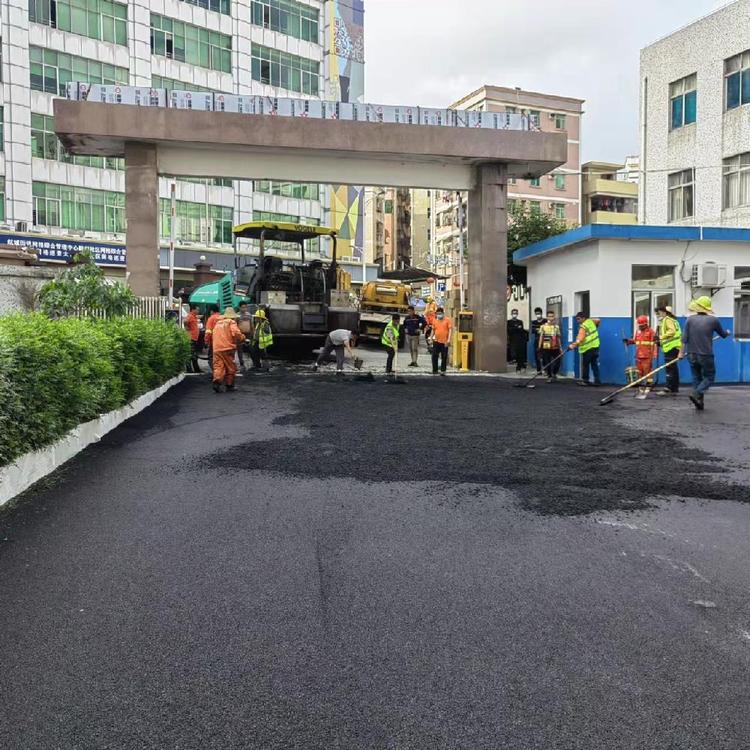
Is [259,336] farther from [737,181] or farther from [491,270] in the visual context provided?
[737,181]

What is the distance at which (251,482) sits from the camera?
7.20m

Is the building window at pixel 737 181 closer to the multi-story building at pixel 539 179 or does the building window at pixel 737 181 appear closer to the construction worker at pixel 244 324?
the construction worker at pixel 244 324

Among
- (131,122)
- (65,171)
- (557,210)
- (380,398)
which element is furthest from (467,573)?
(557,210)

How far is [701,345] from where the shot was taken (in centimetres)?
1291

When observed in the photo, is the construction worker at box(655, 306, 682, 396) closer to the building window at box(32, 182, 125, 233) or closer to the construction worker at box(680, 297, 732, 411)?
the construction worker at box(680, 297, 732, 411)

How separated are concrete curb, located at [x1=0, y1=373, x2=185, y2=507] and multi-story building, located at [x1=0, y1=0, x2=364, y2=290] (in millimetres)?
22929

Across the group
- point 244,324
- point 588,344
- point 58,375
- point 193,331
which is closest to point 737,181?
point 588,344

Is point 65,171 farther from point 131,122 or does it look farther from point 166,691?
point 166,691

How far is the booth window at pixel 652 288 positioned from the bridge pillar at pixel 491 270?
3.68m

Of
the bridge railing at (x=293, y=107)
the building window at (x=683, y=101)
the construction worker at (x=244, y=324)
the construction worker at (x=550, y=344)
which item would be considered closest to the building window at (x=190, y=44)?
the bridge railing at (x=293, y=107)

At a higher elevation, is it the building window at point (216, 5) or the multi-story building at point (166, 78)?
the building window at point (216, 5)

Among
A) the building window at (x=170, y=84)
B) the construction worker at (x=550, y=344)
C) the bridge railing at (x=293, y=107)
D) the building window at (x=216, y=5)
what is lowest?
the construction worker at (x=550, y=344)

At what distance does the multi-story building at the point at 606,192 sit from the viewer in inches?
2516

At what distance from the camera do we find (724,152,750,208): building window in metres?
A: 25.5
